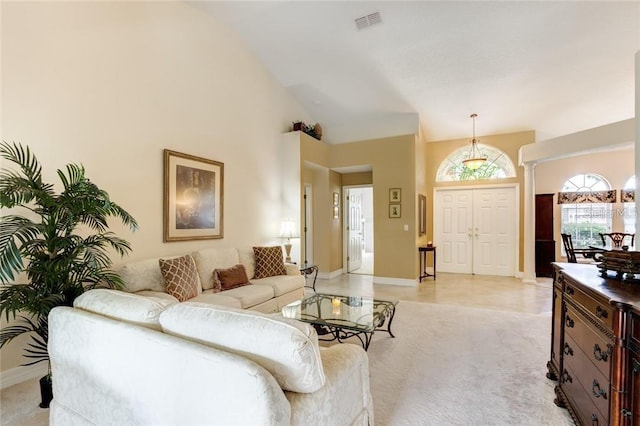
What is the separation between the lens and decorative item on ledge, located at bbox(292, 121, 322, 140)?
5.49 metres

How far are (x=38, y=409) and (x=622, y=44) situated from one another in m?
7.01

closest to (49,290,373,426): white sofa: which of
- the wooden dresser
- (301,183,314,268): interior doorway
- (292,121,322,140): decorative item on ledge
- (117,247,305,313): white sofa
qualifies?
the wooden dresser

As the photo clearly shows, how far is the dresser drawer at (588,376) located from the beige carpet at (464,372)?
360 millimetres

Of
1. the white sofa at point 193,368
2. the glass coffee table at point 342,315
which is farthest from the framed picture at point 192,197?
the white sofa at point 193,368

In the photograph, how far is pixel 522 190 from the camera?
20.4ft

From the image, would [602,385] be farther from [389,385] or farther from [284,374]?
[284,374]

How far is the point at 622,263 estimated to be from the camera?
1.70 m

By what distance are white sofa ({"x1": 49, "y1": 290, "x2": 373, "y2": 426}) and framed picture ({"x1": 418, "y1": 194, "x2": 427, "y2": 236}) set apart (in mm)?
4990

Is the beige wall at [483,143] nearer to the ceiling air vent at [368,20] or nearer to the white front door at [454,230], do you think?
the white front door at [454,230]

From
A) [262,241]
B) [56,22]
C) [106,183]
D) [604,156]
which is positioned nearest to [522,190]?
[604,156]

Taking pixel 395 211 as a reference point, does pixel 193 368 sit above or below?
below

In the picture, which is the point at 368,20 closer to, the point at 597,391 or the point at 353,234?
the point at 597,391

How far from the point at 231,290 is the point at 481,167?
606 centimetres

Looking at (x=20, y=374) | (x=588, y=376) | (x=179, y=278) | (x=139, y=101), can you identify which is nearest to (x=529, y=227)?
(x=588, y=376)
